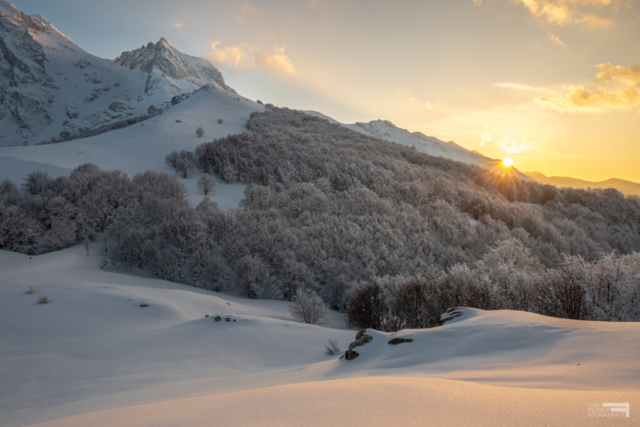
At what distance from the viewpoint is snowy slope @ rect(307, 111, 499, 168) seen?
443 feet

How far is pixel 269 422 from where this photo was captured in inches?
80.5

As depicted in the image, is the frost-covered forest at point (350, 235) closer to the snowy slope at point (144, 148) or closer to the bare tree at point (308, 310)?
the bare tree at point (308, 310)

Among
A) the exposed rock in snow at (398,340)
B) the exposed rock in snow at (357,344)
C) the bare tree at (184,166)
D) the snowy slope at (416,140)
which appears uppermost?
the snowy slope at (416,140)

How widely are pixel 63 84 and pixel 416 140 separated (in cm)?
14755

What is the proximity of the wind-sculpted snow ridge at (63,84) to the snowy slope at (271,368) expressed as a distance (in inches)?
3765

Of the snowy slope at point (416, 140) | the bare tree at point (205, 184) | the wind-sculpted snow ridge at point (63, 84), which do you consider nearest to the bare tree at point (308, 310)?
the bare tree at point (205, 184)

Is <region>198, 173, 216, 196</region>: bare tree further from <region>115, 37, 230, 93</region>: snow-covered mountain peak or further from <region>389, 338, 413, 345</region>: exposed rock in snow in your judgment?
<region>115, 37, 230, 93</region>: snow-covered mountain peak

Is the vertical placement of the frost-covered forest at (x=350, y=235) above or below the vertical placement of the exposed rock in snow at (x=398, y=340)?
above

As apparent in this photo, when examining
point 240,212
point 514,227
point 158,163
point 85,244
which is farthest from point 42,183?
point 514,227

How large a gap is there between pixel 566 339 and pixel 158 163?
3335cm

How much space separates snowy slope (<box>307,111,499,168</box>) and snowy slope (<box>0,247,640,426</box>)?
5127 inches

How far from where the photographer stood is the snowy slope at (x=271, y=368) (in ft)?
6.95

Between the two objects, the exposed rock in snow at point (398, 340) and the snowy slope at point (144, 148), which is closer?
the exposed rock in snow at point (398, 340)

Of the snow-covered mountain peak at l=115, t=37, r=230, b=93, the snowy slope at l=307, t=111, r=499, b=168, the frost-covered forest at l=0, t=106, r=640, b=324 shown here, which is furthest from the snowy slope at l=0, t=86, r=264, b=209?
the snowy slope at l=307, t=111, r=499, b=168
